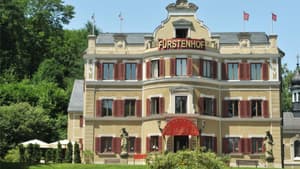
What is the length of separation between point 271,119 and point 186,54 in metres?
8.85

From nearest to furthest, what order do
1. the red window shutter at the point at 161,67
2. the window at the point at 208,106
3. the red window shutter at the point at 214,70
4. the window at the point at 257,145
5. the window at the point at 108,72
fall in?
the red window shutter at the point at 161,67, the window at the point at 208,106, the window at the point at 257,145, the red window shutter at the point at 214,70, the window at the point at 108,72

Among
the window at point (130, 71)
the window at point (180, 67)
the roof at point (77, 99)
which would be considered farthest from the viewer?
the roof at point (77, 99)

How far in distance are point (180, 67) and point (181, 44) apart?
1.85 m

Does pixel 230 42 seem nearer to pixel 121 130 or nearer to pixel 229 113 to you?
pixel 229 113

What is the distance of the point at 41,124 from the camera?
62.1 metres

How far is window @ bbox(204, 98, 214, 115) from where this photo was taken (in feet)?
170

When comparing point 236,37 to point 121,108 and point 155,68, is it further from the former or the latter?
point 121,108

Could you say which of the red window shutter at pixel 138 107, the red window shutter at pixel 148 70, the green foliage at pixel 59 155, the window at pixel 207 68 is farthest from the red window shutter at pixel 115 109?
the window at pixel 207 68

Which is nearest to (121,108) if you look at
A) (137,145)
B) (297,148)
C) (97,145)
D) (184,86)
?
(137,145)

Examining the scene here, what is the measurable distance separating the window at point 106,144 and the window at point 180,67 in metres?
7.98

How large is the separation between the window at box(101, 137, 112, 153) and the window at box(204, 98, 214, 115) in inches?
326

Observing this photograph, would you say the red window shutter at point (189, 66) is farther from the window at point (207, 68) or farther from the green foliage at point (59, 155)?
the green foliage at point (59, 155)

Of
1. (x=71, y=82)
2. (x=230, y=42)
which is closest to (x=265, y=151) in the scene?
(x=230, y=42)

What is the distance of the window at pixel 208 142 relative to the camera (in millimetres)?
51050
